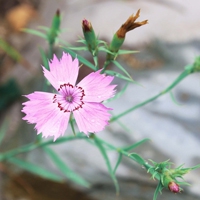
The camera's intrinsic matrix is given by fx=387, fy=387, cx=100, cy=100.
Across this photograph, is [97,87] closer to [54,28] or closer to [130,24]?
[130,24]

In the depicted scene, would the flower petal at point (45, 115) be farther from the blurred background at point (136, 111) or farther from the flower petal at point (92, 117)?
the blurred background at point (136, 111)

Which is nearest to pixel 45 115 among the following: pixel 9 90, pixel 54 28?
pixel 54 28

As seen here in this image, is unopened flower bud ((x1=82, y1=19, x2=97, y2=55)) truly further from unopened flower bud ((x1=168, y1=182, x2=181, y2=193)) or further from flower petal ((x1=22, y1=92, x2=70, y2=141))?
unopened flower bud ((x1=168, y1=182, x2=181, y2=193))

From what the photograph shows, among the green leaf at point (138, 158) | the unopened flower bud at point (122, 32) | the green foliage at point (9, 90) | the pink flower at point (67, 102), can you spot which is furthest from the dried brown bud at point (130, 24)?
the green foliage at point (9, 90)

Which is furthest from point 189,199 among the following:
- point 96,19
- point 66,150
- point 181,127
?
point 96,19

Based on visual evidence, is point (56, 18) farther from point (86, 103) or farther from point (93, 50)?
point (86, 103)

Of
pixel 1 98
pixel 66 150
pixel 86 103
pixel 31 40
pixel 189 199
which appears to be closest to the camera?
pixel 86 103
